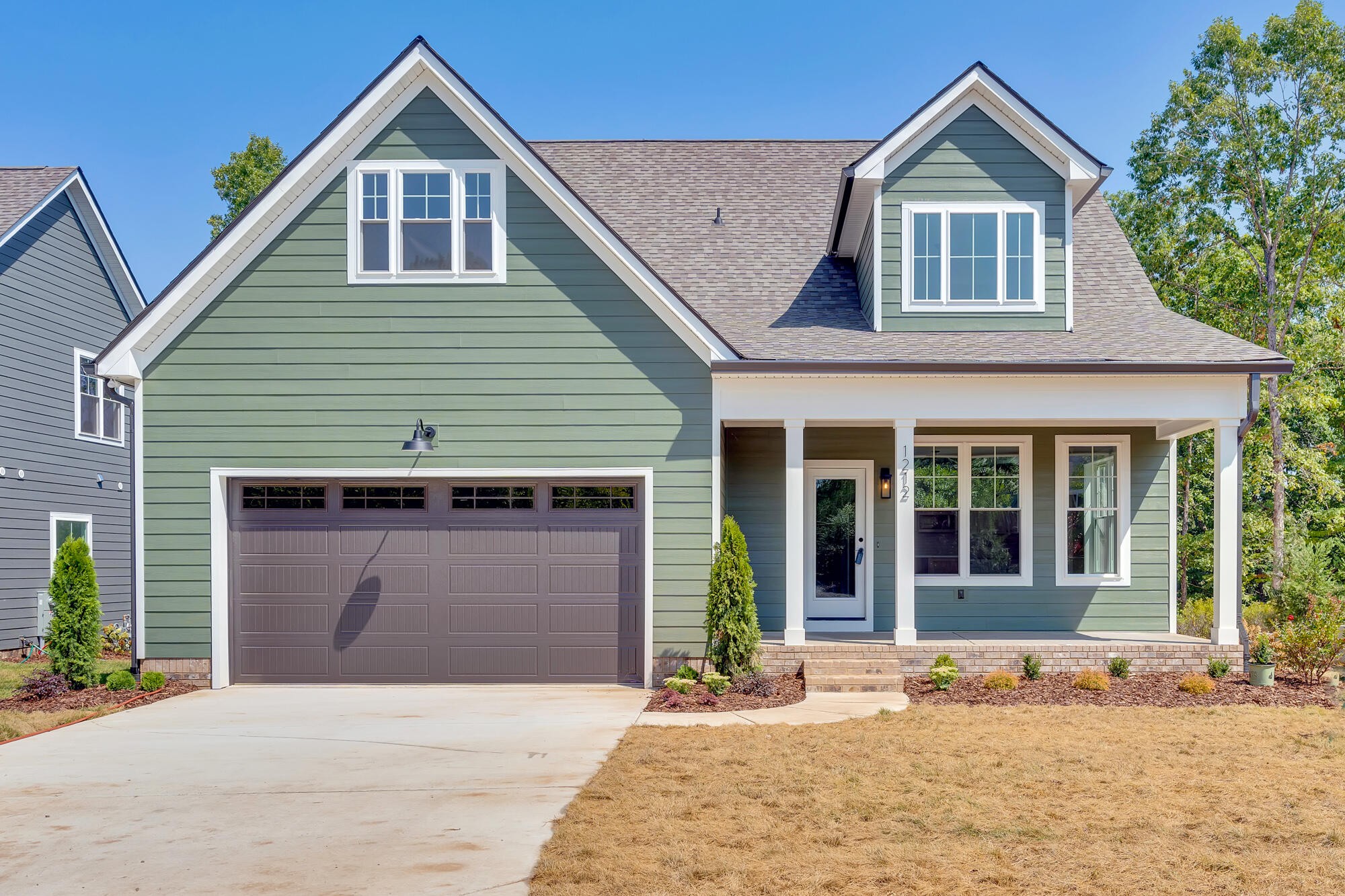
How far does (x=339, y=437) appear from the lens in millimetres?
10484

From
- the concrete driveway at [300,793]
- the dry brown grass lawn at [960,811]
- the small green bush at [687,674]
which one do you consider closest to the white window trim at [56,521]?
the concrete driveway at [300,793]

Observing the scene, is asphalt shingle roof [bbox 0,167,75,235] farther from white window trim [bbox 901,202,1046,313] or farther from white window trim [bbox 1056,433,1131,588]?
Answer: white window trim [bbox 1056,433,1131,588]

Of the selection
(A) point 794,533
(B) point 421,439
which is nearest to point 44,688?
(B) point 421,439

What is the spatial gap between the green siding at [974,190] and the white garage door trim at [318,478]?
12.2ft

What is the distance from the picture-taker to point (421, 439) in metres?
10.2

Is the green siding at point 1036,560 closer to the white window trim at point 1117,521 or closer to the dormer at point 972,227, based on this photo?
the white window trim at point 1117,521

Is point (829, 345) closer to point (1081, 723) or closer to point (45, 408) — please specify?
point (1081, 723)

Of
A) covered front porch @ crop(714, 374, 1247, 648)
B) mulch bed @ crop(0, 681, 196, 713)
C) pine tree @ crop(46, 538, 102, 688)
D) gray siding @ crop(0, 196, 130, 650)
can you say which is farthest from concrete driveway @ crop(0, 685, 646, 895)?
gray siding @ crop(0, 196, 130, 650)

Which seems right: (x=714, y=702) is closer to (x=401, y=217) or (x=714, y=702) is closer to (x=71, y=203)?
(x=401, y=217)

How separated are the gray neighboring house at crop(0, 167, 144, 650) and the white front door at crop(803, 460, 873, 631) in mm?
9939

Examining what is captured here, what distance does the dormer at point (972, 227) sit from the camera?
1138 centimetres

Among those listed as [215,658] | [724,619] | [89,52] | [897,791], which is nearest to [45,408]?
[215,658]

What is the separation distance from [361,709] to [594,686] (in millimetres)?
2402

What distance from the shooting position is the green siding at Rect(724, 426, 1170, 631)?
12227mm
